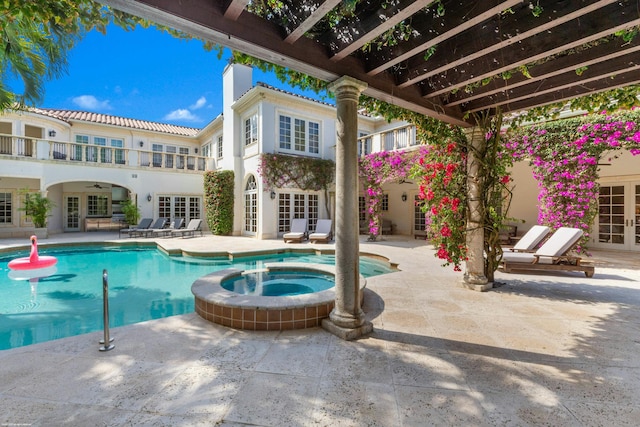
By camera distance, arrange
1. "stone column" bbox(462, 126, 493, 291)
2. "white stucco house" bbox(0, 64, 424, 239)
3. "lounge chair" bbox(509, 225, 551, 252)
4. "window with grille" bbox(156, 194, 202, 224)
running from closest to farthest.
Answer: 1. "stone column" bbox(462, 126, 493, 291)
2. "lounge chair" bbox(509, 225, 551, 252)
3. "white stucco house" bbox(0, 64, 424, 239)
4. "window with grille" bbox(156, 194, 202, 224)

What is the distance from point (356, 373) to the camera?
8.71ft

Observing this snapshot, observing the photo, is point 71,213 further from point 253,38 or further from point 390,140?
point 253,38

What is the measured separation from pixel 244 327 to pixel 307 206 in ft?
37.6

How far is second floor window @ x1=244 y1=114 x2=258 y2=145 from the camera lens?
14093mm

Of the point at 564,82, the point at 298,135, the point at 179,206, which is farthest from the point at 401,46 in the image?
the point at 179,206

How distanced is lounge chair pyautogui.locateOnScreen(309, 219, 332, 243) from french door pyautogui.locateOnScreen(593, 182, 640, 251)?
1029cm

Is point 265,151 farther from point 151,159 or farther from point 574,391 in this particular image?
point 574,391

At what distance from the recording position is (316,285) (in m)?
6.25

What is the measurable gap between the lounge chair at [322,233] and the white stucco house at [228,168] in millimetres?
1958

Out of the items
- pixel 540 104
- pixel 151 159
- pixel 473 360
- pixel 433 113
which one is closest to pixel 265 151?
pixel 151 159

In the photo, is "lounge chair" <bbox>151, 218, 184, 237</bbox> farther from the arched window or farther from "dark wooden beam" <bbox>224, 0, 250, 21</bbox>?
"dark wooden beam" <bbox>224, 0, 250, 21</bbox>

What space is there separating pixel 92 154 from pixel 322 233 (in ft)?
44.0

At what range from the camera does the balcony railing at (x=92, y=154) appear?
45.3 ft

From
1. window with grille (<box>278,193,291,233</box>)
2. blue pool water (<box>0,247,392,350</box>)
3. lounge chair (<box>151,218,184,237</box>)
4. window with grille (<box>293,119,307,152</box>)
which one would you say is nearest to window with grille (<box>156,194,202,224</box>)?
lounge chair (<box>151,218,184,237</box>)
